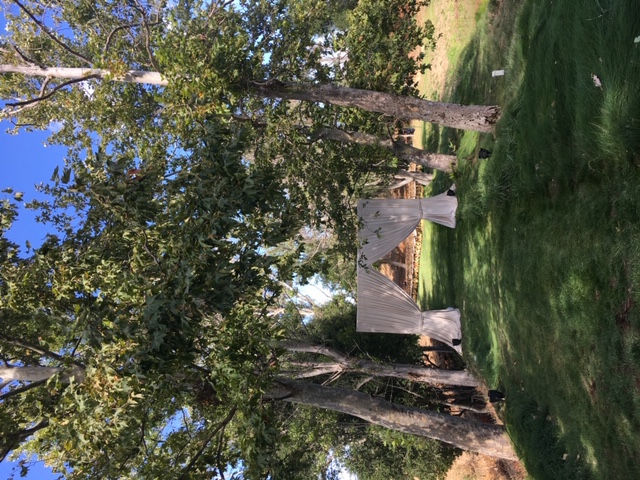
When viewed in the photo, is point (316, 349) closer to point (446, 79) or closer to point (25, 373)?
point (25, 373)

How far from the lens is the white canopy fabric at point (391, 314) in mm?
14297

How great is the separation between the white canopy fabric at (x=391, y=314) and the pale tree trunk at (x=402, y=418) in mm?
4949

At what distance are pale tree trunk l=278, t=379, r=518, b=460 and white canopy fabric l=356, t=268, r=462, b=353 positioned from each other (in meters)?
4.95

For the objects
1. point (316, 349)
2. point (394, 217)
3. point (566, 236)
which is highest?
point (566, 236)

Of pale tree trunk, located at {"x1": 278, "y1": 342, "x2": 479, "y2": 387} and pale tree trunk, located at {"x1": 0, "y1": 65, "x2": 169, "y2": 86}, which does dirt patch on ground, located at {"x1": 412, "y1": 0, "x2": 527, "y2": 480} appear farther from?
pale tree trunk, located at {"x1": 0, "y1": 65, "x2": 169, "y2": 86}

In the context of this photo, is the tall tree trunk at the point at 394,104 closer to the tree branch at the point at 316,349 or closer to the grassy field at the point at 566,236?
the grassy field at the point at 566,236

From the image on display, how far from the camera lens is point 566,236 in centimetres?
712

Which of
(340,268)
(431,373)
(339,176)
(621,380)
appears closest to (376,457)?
(431,373)

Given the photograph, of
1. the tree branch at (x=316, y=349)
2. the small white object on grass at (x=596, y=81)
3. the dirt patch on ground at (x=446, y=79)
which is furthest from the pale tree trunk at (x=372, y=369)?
the small white object on grass at (x=596, y=81)

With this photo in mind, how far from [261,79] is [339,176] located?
2.99 meters

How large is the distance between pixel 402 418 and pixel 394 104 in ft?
19.7

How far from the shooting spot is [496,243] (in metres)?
10.3

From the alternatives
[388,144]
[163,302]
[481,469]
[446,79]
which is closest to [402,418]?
[163,302]

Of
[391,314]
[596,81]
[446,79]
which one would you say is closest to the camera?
[596,81]
